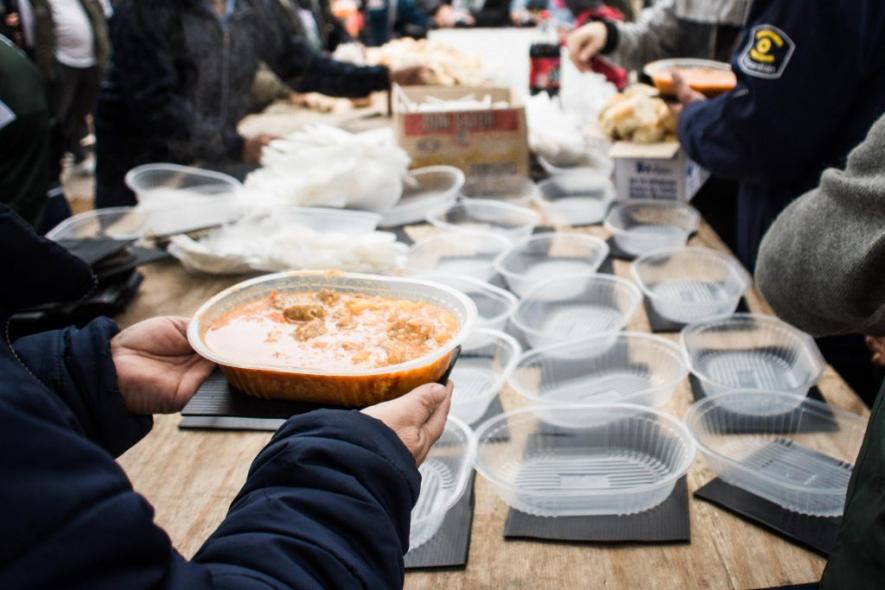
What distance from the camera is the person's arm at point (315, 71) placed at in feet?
12.1

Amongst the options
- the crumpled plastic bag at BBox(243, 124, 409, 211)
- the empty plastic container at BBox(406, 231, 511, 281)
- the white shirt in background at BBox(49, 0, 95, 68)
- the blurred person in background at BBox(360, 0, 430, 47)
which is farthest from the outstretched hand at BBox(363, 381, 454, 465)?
the blurred person in background at BBox(360, 0, 430, 47)

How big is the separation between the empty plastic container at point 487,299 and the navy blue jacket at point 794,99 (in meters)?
0.78

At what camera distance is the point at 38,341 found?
3.93 feet

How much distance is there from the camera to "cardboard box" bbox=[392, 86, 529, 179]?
263 cm

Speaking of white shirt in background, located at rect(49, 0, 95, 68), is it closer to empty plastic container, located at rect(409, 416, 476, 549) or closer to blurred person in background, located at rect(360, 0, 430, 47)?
blurred person in background, located at rect(360, 0, 430, 47)

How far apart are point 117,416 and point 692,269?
5.49 feet

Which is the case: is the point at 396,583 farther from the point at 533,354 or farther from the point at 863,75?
the point at 863,75

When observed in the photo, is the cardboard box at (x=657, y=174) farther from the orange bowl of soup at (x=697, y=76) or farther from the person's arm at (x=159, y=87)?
the person's arm at (x=159, y=87)

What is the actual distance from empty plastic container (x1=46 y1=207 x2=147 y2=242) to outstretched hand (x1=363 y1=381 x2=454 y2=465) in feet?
5.42

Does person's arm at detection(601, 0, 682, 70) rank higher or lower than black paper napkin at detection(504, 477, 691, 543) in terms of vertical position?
higher

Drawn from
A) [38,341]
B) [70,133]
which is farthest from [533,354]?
[70,133]

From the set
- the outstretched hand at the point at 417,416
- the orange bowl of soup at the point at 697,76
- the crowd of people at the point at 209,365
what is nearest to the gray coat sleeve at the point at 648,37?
the crowd of people at the point at 209,365

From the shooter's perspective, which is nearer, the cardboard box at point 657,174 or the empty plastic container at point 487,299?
the empty plastic container at point 487,299

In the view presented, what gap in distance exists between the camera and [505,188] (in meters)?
2.66
